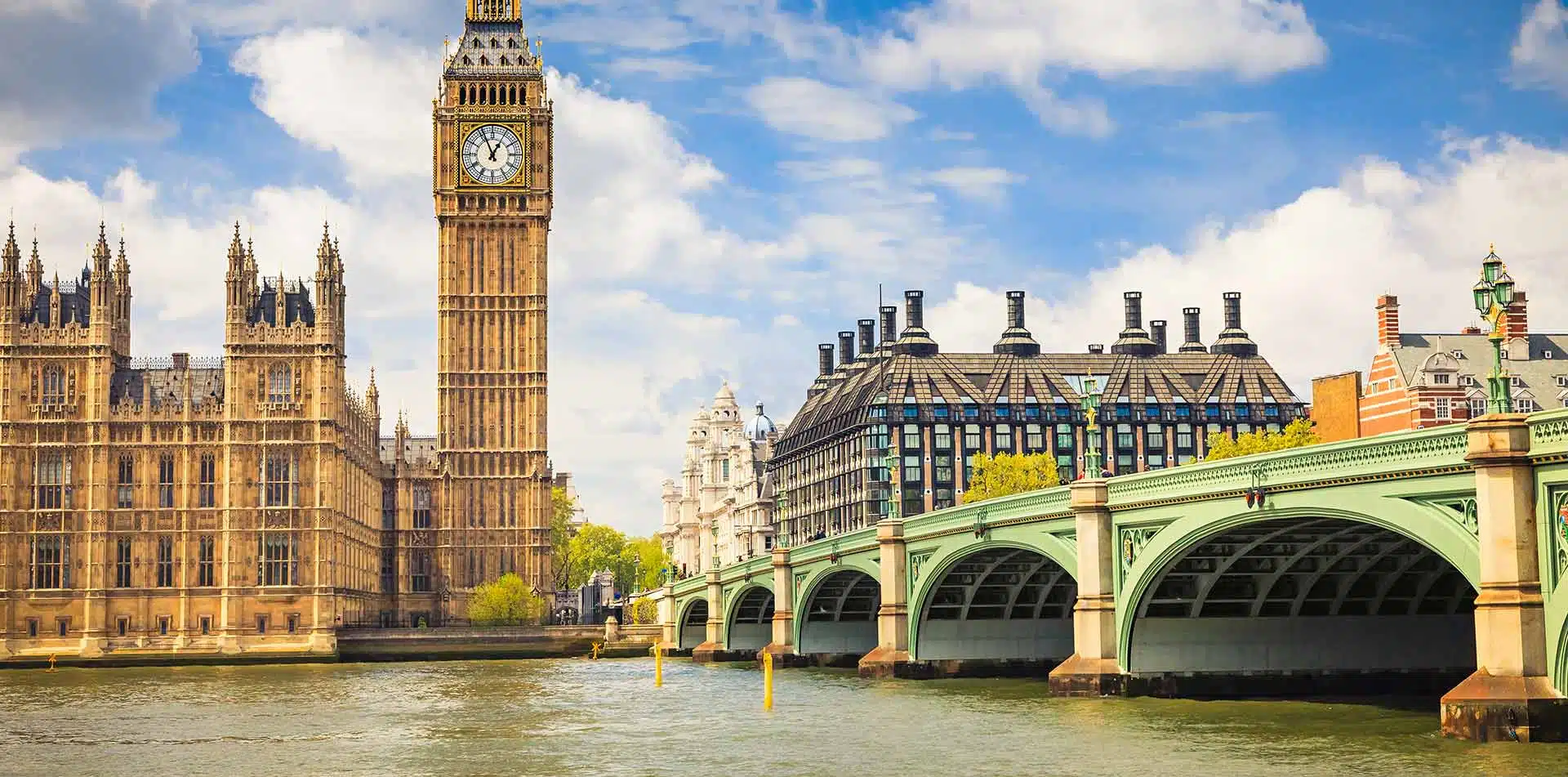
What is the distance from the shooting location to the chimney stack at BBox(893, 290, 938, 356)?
174 meters

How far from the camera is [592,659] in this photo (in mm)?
118250

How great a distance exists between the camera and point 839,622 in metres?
95.6

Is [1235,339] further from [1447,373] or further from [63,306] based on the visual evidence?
[63,306]

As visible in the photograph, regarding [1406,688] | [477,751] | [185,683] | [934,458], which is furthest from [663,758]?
[934,458]

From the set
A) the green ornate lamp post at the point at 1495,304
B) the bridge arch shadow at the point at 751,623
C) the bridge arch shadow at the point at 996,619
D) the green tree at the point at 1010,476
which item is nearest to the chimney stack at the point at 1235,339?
the green tree at the point at 1010,476

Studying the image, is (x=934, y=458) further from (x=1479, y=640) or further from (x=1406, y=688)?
(x=1479, y=640)

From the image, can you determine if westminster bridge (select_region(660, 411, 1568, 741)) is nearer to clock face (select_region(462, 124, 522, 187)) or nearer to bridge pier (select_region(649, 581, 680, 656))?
bridge pier (select_region(649, 581, 680, 656))

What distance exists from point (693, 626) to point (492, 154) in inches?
1569

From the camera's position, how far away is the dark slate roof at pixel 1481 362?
108 metres

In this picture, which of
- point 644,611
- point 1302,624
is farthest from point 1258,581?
point 644,611

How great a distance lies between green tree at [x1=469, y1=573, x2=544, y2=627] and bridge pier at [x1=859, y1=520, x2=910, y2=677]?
64.6 m

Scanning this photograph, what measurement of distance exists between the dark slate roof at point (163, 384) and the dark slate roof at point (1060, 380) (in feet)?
192

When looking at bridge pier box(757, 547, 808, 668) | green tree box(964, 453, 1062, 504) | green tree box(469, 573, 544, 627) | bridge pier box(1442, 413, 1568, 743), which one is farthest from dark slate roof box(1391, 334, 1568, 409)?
bridge pier box(1442, 413, 1568, 743)

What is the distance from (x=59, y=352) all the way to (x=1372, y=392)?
7975cm
